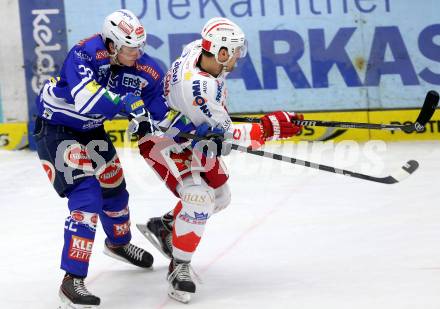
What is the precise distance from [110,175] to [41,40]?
4096mm

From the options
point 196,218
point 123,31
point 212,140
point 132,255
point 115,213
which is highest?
point 123,31

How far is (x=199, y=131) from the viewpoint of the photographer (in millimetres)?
4559

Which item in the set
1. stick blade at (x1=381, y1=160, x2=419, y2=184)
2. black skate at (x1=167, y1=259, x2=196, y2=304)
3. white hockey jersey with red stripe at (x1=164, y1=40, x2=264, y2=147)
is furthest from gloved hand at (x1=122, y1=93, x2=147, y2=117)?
stick blade at (x1=381, y1=160, x2=419, y2=184)

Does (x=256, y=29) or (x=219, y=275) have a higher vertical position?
(x=256, y=29)

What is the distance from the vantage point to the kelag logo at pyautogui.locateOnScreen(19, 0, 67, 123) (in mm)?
8703

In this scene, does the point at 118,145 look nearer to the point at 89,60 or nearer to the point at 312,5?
the point at 312,5

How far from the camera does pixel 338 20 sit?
848 cm

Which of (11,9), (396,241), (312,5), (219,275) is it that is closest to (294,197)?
(396,241)

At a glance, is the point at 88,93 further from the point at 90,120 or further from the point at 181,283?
the point at 181,283

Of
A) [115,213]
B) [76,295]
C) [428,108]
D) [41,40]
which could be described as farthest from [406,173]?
[41,40]

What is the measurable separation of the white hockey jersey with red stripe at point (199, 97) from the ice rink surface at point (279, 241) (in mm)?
775

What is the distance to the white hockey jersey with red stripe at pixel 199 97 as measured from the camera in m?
4.47

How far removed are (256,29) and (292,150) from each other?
1148mm

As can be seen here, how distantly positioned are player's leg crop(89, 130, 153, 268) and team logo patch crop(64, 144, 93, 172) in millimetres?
249
